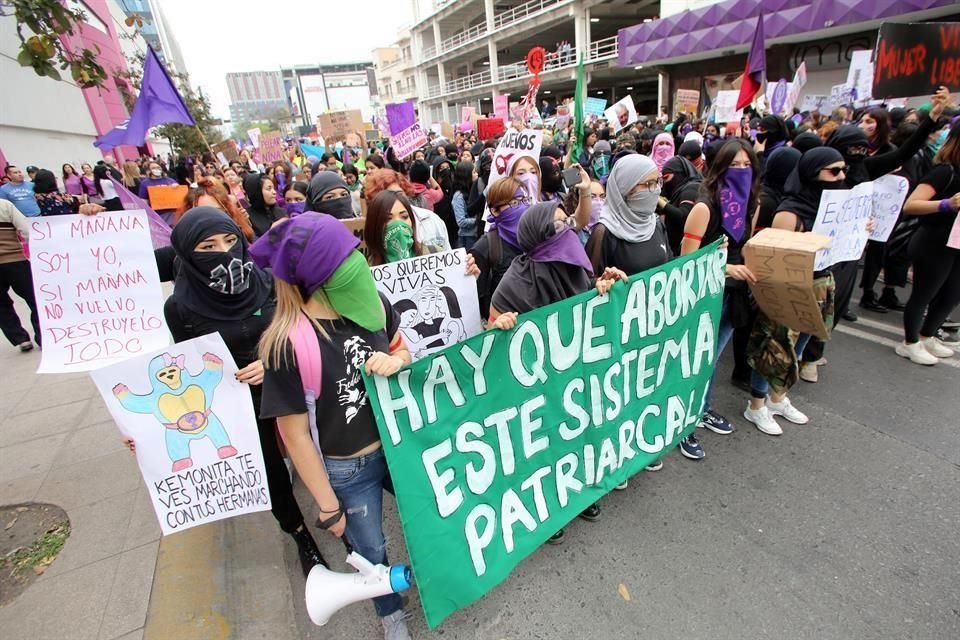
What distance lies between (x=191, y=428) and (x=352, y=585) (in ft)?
3.09

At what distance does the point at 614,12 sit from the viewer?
3216 centimetres

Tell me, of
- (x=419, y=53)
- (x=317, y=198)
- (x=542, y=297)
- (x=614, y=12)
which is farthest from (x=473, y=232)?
(x=419, y=53)

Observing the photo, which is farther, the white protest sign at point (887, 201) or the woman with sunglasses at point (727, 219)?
the white protest sign at point (887, 201)

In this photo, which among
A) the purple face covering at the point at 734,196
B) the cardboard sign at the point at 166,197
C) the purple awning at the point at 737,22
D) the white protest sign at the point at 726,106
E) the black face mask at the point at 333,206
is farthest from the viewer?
the purple awning at the point at 737,22

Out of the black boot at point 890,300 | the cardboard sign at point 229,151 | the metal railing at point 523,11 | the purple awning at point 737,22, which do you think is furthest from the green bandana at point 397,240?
the metal railing at point 523,11

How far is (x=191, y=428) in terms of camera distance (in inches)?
80.0

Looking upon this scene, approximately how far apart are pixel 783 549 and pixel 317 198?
354 cm

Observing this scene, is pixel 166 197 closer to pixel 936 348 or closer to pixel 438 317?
pixel 438 317

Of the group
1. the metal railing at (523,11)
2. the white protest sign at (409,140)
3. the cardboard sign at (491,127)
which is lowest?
the white protest sign at (409,140)

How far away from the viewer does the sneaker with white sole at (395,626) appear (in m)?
2.05

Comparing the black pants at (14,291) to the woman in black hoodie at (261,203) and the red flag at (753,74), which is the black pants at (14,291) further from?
the red flag at (753,74)

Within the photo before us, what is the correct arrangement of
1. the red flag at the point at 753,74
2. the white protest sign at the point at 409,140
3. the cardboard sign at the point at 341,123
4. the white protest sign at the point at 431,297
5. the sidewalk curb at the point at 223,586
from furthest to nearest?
the cardboard sign at the point at 341,123 → the white protest sign at the point at 409,140 → the red flag at the point at 753,74 → the white protest sign at the point at 431,297 → the sidewalk curb at the point at 223,586

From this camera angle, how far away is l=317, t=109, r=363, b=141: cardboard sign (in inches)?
602

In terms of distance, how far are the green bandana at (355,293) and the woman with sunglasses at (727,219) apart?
2.25 metres
